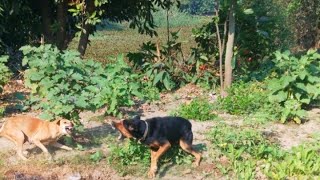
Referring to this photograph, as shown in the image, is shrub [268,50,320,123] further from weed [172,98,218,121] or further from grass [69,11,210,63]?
grass [69,11,210,63]

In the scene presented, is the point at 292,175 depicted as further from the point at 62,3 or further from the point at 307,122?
the point at 62,3

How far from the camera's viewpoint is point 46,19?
1239 cm

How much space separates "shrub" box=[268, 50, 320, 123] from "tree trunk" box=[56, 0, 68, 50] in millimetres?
5508

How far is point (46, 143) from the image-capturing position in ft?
21.3

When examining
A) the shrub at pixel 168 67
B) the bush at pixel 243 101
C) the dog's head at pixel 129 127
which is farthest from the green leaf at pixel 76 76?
the shrub at pixel 168 67

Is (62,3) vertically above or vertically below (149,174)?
above

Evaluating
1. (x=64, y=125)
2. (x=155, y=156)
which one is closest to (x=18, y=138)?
(x=64, y=125)

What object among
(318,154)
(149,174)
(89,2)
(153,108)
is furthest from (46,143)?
(89,2)

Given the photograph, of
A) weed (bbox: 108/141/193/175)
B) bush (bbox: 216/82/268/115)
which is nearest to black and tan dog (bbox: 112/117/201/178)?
weed (bbox: 108/141/193/175)

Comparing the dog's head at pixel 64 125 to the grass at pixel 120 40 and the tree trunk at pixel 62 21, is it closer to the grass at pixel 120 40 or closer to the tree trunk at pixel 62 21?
the tree trunk at pixel 62 21

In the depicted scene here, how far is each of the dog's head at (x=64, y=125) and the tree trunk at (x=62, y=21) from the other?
592 cm

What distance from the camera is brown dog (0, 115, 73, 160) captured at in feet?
20.7

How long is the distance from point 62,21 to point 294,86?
601 centimetres

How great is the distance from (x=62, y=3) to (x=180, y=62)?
306 centimetres
